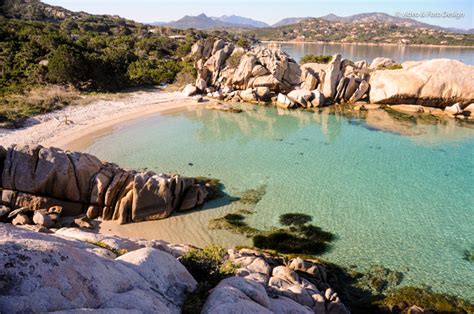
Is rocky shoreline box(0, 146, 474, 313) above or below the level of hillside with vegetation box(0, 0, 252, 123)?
below

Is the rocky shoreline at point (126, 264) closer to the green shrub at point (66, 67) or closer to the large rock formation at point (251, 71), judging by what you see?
the green shrub at point (66, 67)

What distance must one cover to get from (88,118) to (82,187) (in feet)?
54.5

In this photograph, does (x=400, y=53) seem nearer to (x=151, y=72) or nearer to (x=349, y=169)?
(x=151, y=72)

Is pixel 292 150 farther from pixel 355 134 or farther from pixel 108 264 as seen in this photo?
pixel 108 264

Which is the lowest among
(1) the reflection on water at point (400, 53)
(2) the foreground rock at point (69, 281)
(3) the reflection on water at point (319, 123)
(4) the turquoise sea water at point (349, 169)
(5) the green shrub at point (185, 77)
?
(4) the turquoise sea water at point (349, 169)

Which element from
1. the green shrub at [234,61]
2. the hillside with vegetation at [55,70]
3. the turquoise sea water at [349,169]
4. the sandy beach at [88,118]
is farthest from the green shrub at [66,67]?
the green shrub at [234,61]

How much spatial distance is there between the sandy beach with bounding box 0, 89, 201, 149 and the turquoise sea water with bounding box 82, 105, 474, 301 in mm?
1903

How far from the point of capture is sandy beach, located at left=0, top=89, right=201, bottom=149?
85.4ft

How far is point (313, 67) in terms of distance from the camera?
46.8 meters

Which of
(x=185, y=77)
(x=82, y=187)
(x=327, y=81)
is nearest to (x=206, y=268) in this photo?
(x=82, y=187)

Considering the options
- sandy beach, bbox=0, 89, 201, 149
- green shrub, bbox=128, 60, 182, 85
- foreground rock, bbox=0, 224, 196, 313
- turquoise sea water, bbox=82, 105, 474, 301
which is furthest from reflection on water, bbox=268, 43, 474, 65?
foreground rock, bbox=0, 224, 196, 313

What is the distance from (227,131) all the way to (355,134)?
11892 mm

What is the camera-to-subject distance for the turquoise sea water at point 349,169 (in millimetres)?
15234

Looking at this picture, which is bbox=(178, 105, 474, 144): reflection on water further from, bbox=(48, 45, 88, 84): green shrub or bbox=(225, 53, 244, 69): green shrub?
bbox=(48, 45, 88, 84): green shrub
